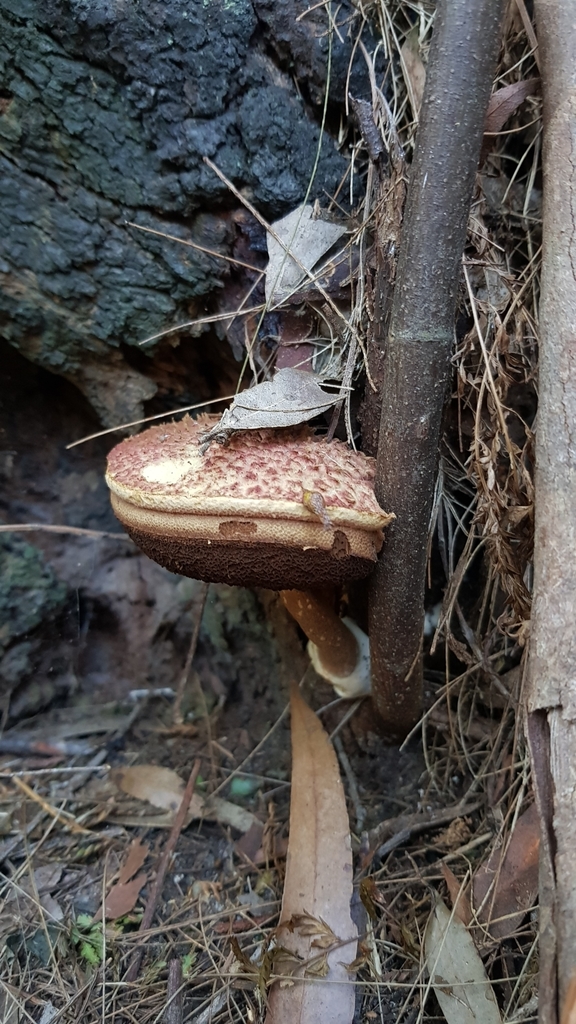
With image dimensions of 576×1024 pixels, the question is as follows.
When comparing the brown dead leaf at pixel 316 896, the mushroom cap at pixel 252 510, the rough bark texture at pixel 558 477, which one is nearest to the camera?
the rough bark texture at pixel 558 477

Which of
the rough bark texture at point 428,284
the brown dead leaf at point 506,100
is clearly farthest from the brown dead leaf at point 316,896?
the brown dead leaf at point 506,100

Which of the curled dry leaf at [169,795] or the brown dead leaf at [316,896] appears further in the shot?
the curled dry leaf at [169,795]

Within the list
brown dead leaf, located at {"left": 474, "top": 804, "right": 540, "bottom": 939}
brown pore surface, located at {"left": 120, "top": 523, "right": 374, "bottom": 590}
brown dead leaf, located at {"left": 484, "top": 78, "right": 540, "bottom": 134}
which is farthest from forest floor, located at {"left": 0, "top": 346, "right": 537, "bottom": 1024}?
brown dead leaf, located at {"left": 484, "top": 78, "right": 540, "bottom": 134}

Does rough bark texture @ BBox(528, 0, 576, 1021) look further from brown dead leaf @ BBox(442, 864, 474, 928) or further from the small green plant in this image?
the small green plant

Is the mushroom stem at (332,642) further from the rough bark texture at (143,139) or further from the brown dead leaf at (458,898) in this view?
the rough bark texture at (143,139)

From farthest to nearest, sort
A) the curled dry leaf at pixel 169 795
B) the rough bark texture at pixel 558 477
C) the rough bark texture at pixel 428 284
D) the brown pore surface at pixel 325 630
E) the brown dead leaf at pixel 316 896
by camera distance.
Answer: the curled dry leaf at pixel 169 795, the brown pore surface at pixel 325 630, the brown dead leaf at pixel 316 896, the rough bark texture at pixel 428 284, the rough bark texture at pixel 558 477

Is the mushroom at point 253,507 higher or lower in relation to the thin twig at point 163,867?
higher

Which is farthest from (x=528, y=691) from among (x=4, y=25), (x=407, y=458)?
(x=4, y=25)

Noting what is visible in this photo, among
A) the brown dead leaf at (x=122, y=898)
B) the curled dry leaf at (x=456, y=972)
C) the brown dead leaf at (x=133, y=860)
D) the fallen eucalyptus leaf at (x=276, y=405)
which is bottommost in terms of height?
the brown dead leaf at (x=122, y=898)
